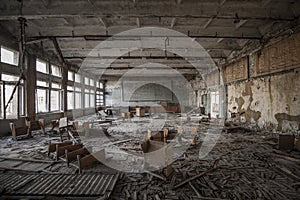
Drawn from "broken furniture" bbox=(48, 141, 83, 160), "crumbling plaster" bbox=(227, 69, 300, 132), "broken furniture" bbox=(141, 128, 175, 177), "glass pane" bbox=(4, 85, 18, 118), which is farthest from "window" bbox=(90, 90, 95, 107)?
"broken furniture" bbox=(141, 128, 175, 177)

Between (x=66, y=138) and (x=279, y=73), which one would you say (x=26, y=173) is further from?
(x=279, y=73)

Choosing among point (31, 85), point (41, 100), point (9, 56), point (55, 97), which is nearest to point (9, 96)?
point (31, 85)

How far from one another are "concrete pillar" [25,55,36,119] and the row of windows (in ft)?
0.76

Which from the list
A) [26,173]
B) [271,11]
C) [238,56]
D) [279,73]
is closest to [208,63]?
[238,56]

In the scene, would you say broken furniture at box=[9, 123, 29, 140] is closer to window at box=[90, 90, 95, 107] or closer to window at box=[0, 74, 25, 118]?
window at box=[0, 74, 25, 118]

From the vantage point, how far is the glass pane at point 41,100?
382 inches

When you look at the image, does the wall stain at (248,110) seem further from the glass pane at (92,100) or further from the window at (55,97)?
the glass pane at (92,100)

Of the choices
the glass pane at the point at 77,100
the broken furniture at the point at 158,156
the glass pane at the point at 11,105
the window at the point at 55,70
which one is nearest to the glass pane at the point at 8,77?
the glass pane at the point at 11,105

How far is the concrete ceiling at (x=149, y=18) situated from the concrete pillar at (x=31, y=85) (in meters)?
1.17

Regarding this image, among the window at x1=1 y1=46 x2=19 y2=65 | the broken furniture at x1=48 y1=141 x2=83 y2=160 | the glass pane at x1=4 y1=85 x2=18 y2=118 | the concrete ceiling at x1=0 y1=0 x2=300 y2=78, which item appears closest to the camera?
the broken furniture at x1=48 y1=141 x2=83 y2=160

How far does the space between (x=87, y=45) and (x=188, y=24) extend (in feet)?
16.5

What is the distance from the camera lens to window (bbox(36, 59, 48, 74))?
9.57 m

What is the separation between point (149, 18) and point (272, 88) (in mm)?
5440

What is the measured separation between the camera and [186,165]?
161 inches
